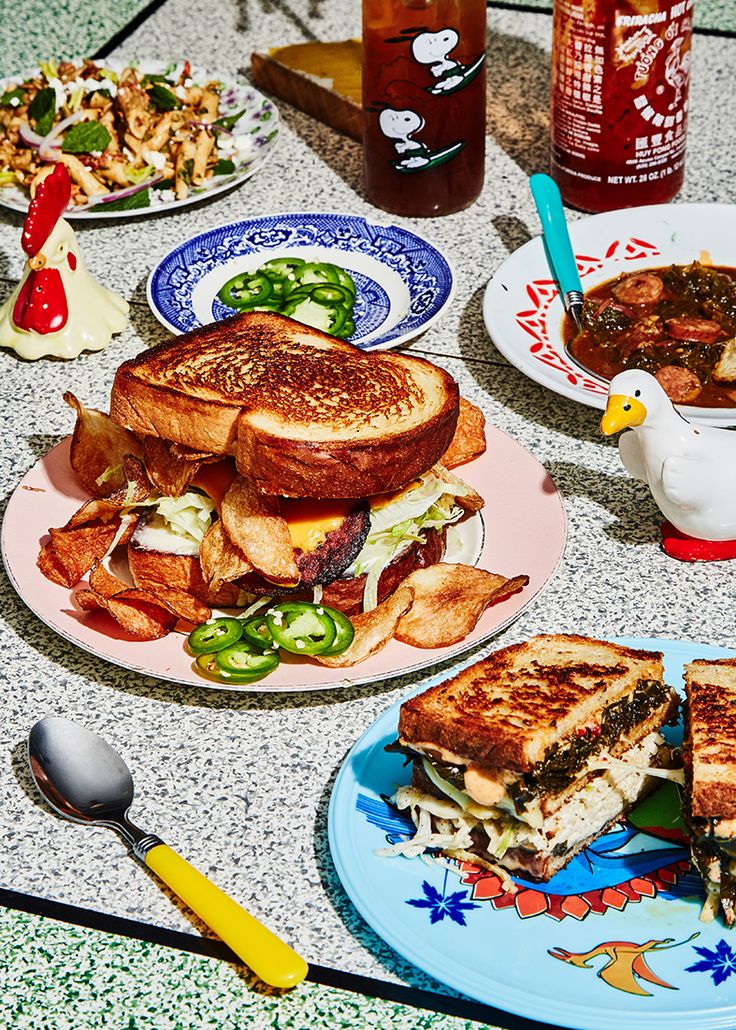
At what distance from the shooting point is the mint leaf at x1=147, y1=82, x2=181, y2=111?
95.8 inches

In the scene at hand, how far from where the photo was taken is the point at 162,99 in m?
2.44

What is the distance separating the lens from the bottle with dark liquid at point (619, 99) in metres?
2.02

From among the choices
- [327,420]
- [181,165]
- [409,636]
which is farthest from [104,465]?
[181,165]

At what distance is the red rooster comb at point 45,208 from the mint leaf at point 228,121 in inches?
26.7

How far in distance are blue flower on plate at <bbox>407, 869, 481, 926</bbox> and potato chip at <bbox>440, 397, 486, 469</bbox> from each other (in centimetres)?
62

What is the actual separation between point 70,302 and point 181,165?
1.53 ft

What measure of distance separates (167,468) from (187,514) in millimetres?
55

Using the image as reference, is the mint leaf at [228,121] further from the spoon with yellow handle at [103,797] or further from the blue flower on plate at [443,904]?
the blue flower on plate at [443,904]

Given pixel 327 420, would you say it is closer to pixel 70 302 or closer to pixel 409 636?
pixel 409 636

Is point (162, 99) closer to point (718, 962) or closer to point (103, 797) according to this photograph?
point (103, 797)

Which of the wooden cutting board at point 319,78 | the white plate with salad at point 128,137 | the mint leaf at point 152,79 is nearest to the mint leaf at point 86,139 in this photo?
the white plate with salad at point 128,137

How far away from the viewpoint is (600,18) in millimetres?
2018

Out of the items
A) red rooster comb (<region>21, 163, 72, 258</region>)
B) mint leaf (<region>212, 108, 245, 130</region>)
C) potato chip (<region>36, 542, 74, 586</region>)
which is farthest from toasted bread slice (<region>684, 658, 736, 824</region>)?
mint leaf (<region>212, 108, 245, 130</region>)

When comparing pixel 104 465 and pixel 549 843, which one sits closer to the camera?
pixel 549 843
